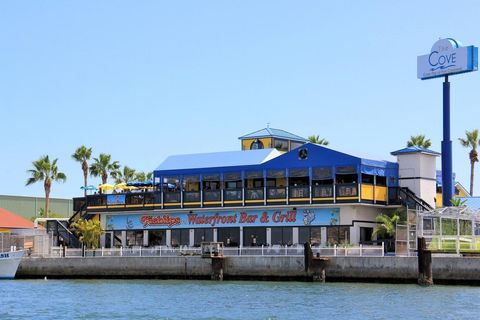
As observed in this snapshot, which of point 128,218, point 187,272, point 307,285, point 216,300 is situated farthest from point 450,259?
point 128,218

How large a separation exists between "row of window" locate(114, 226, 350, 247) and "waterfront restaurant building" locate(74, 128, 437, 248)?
7 cm

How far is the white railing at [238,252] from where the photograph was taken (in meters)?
53.2

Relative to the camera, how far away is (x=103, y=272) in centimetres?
5959

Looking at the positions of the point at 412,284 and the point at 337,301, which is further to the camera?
the point at 412,284

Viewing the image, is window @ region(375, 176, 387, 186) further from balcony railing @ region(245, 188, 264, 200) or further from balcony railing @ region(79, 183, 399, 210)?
balcony railing @ region(245, 188, 264, 200)

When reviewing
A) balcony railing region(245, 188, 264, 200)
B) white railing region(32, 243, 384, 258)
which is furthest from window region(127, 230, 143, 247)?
balcony railing region(245, 188, 264, 200)

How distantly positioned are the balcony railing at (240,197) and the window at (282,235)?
79.3 inches

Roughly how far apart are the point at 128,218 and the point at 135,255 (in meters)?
12.3

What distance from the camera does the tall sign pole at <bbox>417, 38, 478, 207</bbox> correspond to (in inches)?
2530

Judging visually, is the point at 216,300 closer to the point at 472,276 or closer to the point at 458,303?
the point at 458,303

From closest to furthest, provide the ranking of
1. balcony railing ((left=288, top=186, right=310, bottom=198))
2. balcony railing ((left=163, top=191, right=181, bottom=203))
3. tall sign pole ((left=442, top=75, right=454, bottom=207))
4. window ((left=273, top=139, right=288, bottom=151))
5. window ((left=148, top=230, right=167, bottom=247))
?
balcony railing ((left=288, top=186, right=310, bottom=198)), tall sign pole ((left=442, top=75, right=454, bottom=207)), balcony railing ((left=163, top=191, right=181, bottom=203)), window ((left=148, top=230, right=167, bottom=247)), window ((left=273, top=139, right=288, bottom=151))

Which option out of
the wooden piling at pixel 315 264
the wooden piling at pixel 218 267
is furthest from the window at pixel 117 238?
the wooden piling at pixel 315 264

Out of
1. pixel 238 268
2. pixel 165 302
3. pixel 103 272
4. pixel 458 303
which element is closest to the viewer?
pixel 458 303

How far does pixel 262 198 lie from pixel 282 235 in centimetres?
293
